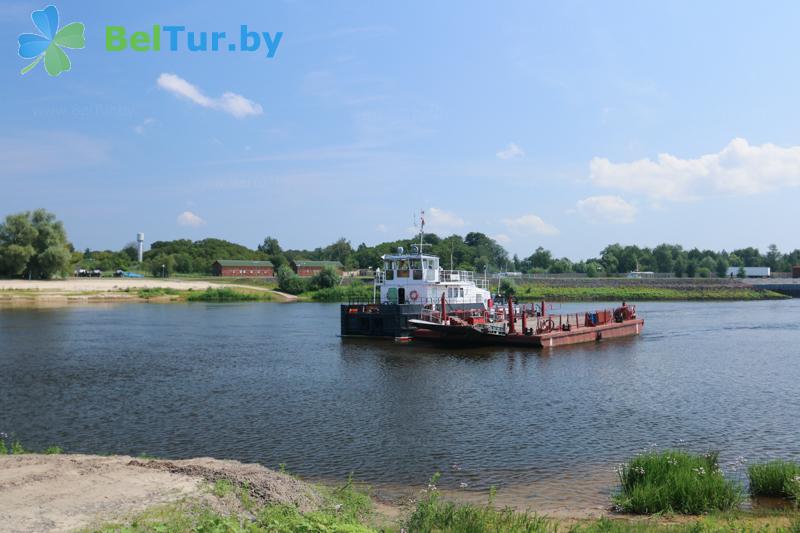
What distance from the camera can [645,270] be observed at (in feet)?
615

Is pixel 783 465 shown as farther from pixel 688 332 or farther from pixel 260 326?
pixel 260 326

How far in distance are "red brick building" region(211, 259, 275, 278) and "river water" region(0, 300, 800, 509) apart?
11138 cm

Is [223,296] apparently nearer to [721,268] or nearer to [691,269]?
[691,269]

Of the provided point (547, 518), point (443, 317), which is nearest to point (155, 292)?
point (443, 317)

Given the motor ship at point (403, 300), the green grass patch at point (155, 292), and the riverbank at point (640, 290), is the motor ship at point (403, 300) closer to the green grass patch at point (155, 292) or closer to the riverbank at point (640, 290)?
the riverbank at point (640, 290)

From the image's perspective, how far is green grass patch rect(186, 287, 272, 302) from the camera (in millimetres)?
101688

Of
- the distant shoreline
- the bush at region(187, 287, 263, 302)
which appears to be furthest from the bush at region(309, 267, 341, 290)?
the bush at region(187, 287, 263, 302)

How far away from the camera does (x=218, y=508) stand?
32.2ft

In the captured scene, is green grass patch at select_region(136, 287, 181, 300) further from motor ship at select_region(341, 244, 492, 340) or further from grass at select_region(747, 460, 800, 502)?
grass at select_region(747, 460, 800, 502)

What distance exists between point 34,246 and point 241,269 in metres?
55.5

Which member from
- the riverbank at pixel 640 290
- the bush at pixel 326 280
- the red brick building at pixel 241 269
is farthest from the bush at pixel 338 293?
the red brick building at pixel 241 269

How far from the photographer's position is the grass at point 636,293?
113 metres

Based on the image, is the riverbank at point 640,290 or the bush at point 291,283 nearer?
the bush at point 291,283

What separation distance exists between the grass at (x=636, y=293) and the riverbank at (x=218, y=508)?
99.6 meters
